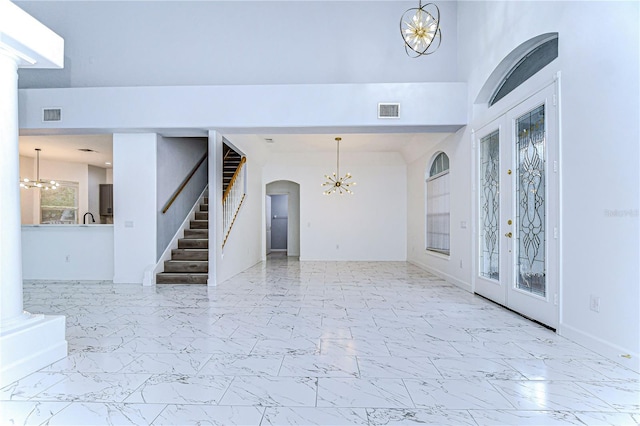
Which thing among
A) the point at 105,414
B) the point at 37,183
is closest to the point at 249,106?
the point at 105,414

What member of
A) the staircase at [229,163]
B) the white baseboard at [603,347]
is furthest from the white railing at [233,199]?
the white baseboard at [603,347]

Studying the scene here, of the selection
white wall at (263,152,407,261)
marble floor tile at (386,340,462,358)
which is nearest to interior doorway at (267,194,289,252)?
white wall at (263,152,407,261)

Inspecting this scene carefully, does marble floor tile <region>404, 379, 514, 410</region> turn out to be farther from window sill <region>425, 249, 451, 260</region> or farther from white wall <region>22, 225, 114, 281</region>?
white wall <region>22, 225, 114, 281</region>

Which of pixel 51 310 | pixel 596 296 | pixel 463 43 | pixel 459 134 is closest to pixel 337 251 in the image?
pixel 459 134

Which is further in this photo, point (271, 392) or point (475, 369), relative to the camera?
point (475, 369)

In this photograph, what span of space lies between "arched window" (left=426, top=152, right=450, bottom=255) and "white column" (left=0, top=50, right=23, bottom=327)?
6663 millimetres

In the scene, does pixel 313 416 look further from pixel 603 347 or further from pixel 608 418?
pixel 603 347

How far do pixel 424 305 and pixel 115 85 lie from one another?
6147 millimetres

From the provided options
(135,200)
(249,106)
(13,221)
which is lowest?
(13,221)

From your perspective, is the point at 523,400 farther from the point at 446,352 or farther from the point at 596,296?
the point at 596,296

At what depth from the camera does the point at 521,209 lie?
4336 millimetres

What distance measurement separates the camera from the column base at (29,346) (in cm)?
252

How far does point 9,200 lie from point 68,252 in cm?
510

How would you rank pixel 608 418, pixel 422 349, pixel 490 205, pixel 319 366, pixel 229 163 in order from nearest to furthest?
pixel 608 418, pixel 319 366, pixel 422 349, pixel 490 205, pixel 229 163
